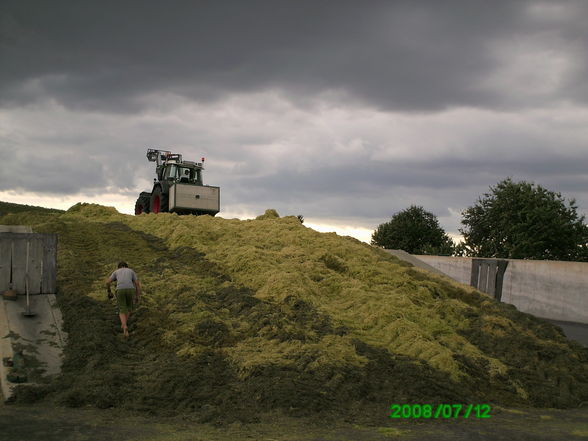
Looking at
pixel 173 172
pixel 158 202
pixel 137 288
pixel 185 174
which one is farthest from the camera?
pixel 158 202

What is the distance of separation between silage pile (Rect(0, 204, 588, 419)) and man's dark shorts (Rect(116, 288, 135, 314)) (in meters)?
0.41

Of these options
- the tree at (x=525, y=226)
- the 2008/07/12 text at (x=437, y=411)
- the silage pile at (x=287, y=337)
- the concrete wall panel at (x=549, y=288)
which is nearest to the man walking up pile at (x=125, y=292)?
the silage pile at (x=287, y=337)

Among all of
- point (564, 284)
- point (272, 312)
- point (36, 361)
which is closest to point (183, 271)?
point (272, 312)

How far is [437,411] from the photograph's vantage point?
8.23 m

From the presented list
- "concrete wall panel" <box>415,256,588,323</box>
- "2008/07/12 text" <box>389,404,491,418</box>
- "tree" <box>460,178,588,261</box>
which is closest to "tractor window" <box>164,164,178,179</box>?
"concrete wall panel" <box>415,256,588,323</box>

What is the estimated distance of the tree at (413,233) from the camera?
4753 centimetres

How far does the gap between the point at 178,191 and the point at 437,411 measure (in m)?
14.4

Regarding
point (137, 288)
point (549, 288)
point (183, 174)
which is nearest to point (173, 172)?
point (183, 174)

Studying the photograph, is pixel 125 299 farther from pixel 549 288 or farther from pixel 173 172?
pixel 549 288

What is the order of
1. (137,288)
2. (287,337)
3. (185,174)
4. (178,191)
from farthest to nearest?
1. (185,174)
2. (178,191)
3. (137,288)
4. (287,337)

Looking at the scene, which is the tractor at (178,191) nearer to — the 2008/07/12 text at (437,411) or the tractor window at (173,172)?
the tractor window at (173,172)

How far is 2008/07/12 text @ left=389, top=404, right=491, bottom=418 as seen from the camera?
8.06 meters

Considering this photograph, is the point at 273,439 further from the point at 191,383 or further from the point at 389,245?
the point at 389,245

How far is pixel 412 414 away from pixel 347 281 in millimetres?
5143
